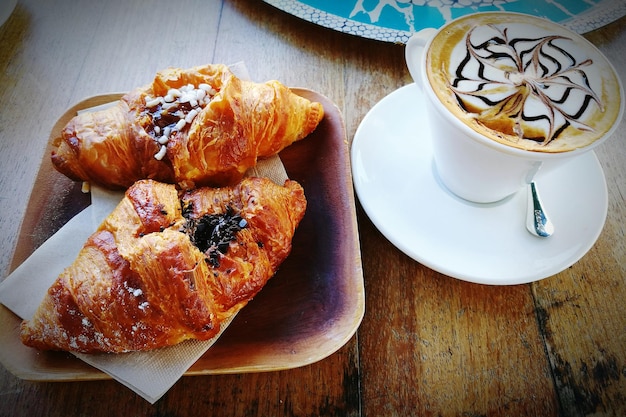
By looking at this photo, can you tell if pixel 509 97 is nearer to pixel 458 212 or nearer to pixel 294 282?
pixel 458 212

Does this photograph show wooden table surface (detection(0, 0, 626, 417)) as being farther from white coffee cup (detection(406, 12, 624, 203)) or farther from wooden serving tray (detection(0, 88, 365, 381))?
white coffee cup (detection(406, 12, 624, 203))

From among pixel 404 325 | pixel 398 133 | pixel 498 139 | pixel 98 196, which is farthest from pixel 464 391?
pixel 98 196

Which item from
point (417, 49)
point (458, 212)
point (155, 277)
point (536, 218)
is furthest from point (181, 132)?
point (536, 218)

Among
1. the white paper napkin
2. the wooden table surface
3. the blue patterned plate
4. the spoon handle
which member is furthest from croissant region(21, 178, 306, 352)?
the blue patterned plate

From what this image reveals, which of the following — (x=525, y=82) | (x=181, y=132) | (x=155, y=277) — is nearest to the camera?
(x=155, y=277)

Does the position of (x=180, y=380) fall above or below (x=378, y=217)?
below

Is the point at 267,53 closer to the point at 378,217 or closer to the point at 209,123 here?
the point at 209,123
